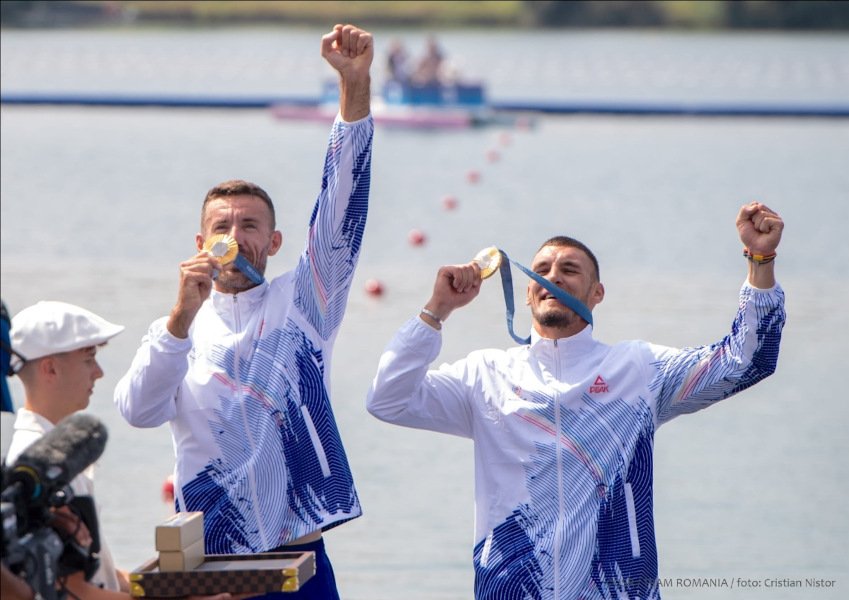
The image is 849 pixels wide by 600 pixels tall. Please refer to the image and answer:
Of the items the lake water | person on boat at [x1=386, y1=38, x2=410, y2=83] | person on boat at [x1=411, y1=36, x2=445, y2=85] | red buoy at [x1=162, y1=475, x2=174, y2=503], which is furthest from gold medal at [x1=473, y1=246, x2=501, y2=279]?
person on boat at [x1=411, y1=36, x2=445, y2=85]

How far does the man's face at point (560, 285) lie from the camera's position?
2879mm

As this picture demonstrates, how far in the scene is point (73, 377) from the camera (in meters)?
2.54

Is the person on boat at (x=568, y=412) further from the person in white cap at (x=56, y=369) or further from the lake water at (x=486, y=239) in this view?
the lake water at (x=486, y=239)

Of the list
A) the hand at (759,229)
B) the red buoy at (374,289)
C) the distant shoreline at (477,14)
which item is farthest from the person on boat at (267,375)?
Answer: the distant shoreline at (477,14)

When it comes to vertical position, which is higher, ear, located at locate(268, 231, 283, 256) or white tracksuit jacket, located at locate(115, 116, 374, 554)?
ear, located at locate(268, 231, 283, 256)

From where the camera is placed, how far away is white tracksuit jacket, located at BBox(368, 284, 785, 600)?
272cm

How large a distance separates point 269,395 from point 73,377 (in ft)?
1.55

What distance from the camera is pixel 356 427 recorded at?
7125mm

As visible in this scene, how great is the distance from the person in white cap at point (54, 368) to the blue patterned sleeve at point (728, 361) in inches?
45.4

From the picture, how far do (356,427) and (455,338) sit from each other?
7.29 feet

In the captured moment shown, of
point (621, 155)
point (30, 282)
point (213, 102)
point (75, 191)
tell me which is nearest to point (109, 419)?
point (30, 282)

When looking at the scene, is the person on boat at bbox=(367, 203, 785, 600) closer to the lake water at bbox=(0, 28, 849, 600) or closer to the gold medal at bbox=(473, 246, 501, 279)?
the gold medal at bbox=(473, 246, 501, 279)

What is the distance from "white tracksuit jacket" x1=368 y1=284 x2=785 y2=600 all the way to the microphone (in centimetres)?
76

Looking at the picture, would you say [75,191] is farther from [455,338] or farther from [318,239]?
[318,239]
